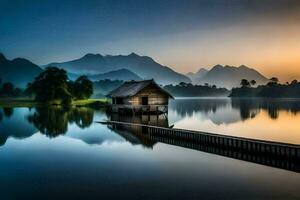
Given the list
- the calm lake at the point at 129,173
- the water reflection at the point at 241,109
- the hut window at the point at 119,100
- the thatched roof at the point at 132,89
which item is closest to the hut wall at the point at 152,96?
the thatched roof at the point at 132,89

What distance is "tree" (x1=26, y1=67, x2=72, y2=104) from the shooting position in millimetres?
97625

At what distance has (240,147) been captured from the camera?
83.3ft

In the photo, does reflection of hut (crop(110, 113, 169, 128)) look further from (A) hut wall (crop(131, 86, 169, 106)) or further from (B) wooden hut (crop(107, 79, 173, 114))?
(A) hut wall (crop(131, 86, 169, 106))

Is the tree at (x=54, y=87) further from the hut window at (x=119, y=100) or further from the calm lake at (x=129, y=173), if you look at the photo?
the calm lake at (x=129, y=173)

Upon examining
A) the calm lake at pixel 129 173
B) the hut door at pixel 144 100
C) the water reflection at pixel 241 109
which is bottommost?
the calm lake at pixel 129 173

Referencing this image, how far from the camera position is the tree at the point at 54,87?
97625mm

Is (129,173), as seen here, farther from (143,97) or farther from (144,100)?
(144,100)

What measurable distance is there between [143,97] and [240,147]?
3574cm

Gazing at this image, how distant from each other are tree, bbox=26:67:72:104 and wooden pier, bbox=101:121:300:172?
68.5 m

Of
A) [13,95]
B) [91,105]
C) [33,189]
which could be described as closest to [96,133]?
[33,189]

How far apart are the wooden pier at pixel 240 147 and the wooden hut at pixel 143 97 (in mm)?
25107

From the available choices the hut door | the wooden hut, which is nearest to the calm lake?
the wooden hut

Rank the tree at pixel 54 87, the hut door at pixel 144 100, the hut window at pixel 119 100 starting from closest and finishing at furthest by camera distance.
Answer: the hut door at pixel 144 100 < the hut window at pixel 119 100 < the tree at pixel 54 87

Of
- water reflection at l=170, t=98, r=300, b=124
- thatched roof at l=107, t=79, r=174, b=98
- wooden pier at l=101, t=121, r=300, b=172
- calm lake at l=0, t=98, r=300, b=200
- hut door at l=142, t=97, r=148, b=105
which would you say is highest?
thatched roof at l=107, t=79, r=174, b=98
